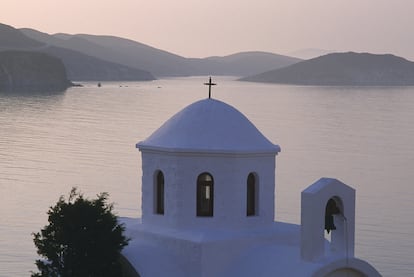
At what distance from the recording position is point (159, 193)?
1570cm

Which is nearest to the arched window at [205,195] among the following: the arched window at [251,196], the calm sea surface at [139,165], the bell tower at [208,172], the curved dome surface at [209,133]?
the bell tower at [208,172]

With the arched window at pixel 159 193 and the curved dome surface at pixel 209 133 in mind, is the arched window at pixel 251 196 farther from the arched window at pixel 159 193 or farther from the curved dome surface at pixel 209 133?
the arched window at pixel 159 193

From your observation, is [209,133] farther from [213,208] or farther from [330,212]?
[330,212]

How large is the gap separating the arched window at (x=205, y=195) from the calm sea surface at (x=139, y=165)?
13875 mm

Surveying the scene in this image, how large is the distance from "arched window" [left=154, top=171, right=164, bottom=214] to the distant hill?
166m

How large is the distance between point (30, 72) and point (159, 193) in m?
175

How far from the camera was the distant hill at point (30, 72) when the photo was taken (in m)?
182

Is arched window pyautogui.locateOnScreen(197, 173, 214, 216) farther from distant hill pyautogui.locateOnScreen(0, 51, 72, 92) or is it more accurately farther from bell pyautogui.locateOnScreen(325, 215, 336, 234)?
distant hill pyautogui.locateOnScreen(0, 51, 72, 92)

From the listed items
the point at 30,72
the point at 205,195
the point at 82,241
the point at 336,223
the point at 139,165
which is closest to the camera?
the point at 336,223

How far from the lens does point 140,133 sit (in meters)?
72.9

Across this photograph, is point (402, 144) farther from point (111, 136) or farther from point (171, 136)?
point (171, 136)

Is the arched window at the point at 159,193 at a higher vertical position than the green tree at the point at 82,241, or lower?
higher

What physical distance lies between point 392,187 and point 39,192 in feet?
58.6

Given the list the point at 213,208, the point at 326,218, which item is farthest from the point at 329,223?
the point at 213,208
